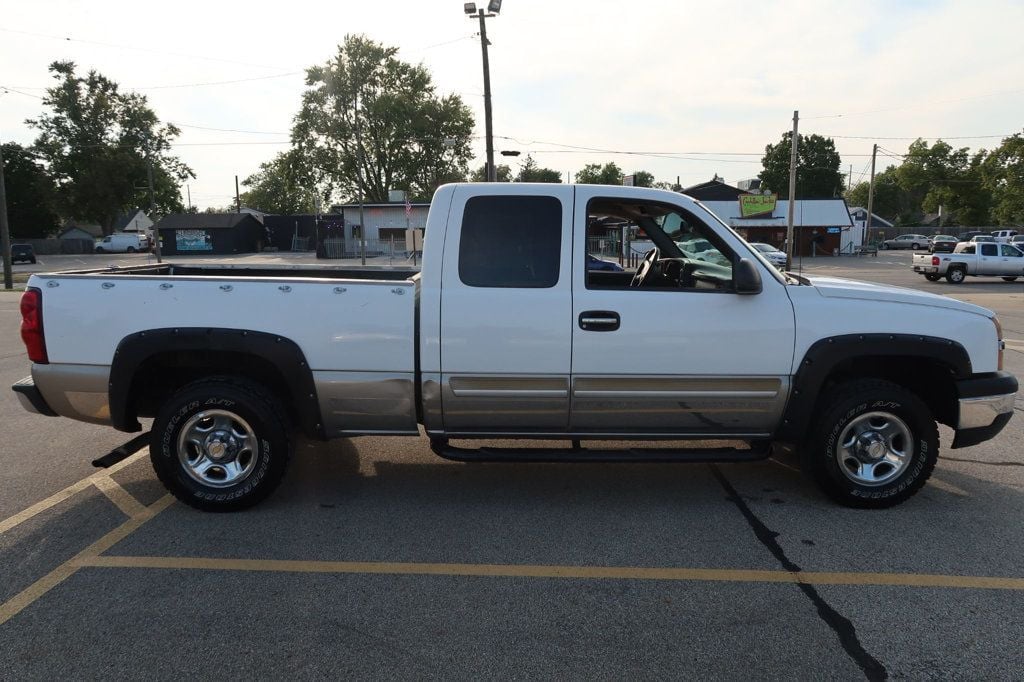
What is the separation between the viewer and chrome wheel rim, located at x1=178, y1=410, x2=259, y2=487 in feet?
14.2

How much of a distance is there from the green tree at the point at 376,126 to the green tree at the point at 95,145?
1675 cm

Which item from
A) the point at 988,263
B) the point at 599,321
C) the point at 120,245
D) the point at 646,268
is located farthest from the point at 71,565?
the point at 120,245

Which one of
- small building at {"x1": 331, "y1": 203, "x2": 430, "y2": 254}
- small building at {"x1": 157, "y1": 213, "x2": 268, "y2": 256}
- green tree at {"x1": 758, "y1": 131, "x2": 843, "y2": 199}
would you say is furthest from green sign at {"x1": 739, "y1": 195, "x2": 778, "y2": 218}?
green tree at {"x1": 758, "y1": 131, "x2": 843, "y2": 199}

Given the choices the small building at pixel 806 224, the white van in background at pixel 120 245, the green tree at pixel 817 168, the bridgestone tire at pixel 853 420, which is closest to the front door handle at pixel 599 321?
the bridgestone tire at pixel 853 420

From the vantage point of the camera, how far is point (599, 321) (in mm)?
4125

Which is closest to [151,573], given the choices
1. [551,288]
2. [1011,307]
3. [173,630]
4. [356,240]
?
[173,630]

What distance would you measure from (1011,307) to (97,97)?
254ft

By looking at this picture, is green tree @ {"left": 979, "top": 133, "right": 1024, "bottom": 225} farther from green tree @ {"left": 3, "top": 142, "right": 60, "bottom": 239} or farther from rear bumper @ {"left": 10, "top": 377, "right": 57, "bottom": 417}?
green tree @ {"left": 3, "top": 142, "right": 60, "bottom": 239}

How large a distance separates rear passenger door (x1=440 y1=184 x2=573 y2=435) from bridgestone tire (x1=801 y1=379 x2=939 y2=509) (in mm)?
Answer: 1599

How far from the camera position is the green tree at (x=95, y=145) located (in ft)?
224

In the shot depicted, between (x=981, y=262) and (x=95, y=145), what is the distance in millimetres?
73203

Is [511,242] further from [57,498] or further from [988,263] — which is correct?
[988,263]

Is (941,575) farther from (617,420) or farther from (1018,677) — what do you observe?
(617,420)

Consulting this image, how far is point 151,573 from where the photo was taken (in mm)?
3602
